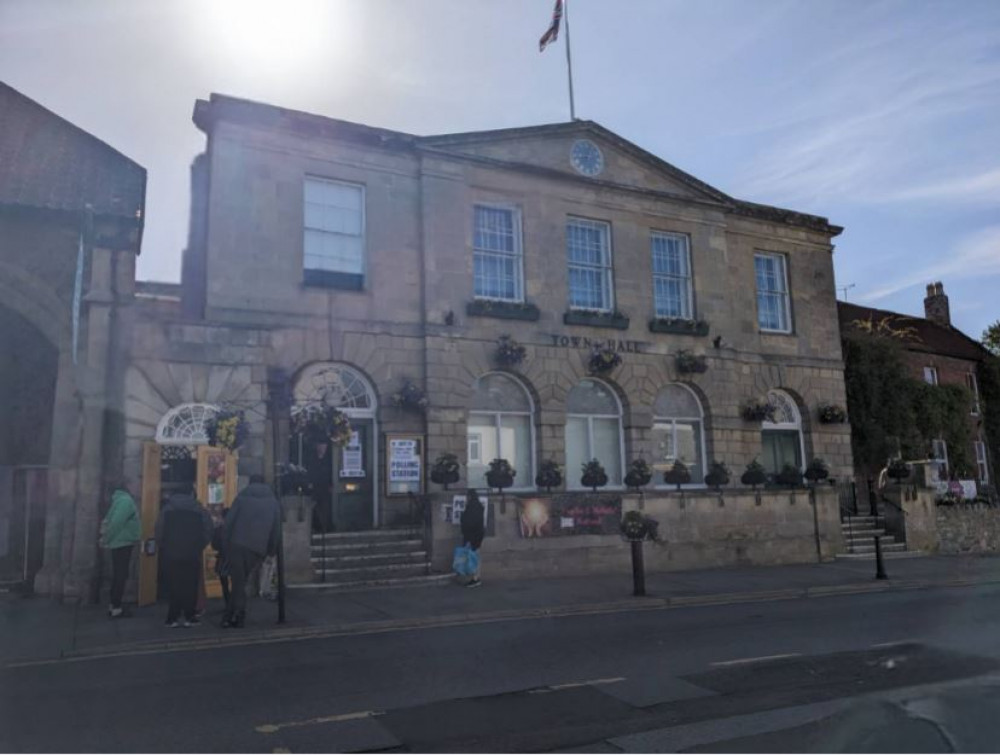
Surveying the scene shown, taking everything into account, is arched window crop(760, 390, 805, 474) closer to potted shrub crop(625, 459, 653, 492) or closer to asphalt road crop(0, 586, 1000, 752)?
potted shrub crop(625, 459, 653, 492)

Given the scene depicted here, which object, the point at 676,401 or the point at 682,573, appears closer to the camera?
the point at 682,573

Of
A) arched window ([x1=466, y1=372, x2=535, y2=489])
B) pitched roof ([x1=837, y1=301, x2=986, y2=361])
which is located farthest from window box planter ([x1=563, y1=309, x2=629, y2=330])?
pitched roof ([x1=837, y1=301, x2=986, y2=361])

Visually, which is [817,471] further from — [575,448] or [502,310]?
[502,310]

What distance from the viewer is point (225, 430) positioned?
12.9 m

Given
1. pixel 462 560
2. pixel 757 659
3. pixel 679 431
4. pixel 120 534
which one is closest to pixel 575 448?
pixel 679 431

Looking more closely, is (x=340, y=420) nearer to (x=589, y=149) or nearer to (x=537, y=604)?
(x=537, y=604)

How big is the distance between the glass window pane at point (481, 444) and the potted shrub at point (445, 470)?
6.08 ft

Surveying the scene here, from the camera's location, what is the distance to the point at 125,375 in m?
14.2

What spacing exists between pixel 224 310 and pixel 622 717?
12169mm

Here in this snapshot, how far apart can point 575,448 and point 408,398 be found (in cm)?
475

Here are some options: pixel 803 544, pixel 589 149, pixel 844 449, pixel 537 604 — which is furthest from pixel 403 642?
pixel 844 449

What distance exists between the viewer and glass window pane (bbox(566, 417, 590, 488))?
19.7 metres

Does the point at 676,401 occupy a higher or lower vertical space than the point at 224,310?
lower

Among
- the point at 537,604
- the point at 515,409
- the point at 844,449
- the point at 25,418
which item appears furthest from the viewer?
the point at 844,449
